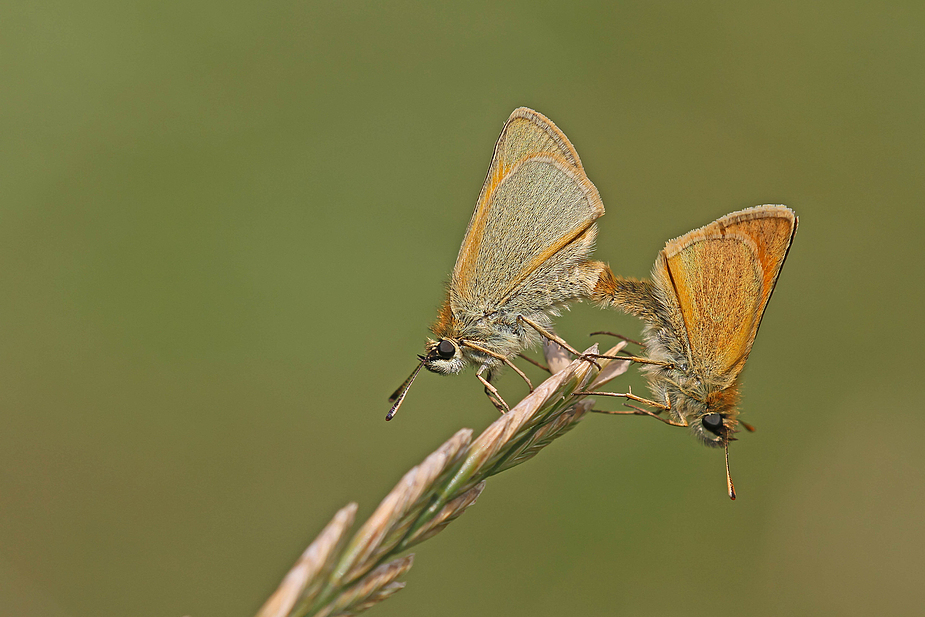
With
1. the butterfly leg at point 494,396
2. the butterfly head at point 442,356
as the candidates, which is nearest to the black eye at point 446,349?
the butterfly head at point 442,356

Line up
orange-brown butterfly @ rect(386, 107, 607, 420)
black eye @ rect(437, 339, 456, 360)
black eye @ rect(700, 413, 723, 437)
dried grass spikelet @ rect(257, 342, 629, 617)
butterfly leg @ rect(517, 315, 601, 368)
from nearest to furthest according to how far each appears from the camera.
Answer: dried grass spikelet @ rect(257, 342, 629, 617) < black eye @ rect(700, 413, 723, 437) < butterfly leg @ rect(517, 315, 601, 368) < black eye @ rect(437, 339, 456, 360) < orange-brown butterfly @ rect(386, 107, 607, 420)

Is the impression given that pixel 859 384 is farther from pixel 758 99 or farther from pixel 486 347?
pixel 486 347

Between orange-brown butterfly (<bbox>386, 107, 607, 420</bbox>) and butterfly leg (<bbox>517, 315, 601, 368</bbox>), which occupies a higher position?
orange-brown butterfly (<bbox>386, 107, 607, 420</bbox>)

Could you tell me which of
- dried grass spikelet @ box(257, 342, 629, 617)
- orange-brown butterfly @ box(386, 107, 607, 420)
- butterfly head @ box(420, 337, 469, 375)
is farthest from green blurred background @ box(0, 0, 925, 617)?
dried grass spikelet @ box(257, 342, 629, 617)

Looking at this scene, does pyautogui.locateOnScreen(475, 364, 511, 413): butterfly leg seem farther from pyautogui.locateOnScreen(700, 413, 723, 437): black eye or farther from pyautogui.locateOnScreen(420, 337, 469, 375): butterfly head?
pyautogui.locateOnScreen(700, 413, 723, 437): black eye

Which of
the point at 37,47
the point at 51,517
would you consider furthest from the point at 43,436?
the point at 37,47

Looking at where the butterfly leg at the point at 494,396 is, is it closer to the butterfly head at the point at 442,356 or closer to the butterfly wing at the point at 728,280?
the butterfly head at the point at 442,356
